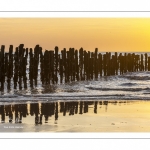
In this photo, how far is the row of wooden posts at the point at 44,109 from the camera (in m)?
10.4

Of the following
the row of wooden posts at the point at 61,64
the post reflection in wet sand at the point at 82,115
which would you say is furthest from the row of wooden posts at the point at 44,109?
the row of wooden posts at the point at 61,64

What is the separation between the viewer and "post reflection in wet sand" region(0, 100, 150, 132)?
10.1m

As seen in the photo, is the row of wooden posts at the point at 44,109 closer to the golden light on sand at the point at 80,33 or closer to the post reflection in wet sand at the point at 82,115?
the post reflection in wet sand at the point at 82,115

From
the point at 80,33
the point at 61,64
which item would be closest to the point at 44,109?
the point at 61,64

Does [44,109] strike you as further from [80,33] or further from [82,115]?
[80,33]

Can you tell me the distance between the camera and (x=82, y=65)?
38.2 ft

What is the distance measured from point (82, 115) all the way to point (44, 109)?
0.65 metres

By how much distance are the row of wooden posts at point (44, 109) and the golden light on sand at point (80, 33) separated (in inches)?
35.2

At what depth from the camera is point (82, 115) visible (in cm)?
1042

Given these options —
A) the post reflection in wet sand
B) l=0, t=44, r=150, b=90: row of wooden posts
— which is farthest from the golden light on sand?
the post reflection in wet sand

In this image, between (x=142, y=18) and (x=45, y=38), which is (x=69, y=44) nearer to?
(x=45, y=38)

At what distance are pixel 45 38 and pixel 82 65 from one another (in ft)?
4.47

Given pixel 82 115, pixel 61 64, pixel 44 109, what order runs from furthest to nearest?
pixel 61 64
pixel 44 109
pixel 82 115

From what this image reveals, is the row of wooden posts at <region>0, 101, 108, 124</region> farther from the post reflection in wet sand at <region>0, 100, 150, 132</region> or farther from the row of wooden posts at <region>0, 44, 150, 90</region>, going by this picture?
the row of wooden posts at <region>0, 44, 150, 90</region>
